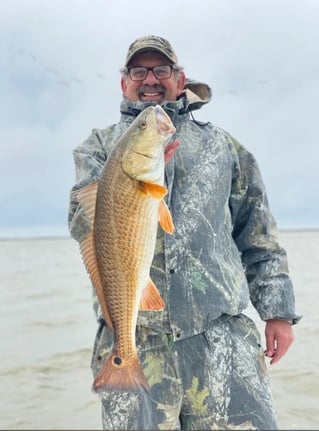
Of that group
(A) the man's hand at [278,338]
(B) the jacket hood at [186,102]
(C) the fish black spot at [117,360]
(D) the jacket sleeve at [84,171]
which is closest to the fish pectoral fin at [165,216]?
(D) the jacket sleeve at [84,171]

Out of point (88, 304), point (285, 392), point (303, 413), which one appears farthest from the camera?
point (88, 304)

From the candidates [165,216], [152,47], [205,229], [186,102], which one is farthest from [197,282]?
[152,47]

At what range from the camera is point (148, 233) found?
256 cm

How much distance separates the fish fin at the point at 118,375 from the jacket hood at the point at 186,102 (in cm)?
150

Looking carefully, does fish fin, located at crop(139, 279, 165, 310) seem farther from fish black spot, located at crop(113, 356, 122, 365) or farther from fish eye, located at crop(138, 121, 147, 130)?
fish eye, located at crop(138, 121, 147, 130)

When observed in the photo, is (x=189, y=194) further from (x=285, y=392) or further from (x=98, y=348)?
(x=285, y=392)

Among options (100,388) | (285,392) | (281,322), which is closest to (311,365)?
(285,392)

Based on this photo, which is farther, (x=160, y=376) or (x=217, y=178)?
(x=217, y=178)

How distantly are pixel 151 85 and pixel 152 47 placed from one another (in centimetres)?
23

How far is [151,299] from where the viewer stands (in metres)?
2.77

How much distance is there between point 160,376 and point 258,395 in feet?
1.86

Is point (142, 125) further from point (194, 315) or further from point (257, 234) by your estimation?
point (257, 234)

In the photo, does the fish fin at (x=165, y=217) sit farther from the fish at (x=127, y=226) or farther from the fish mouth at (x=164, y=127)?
the fish mouth at (x=164, y=127)

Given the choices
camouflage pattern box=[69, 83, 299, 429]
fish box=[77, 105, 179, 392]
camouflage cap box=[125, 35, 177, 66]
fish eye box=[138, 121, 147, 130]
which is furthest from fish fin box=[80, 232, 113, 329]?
camouflage cap box=[125, 35, 177, 66]
